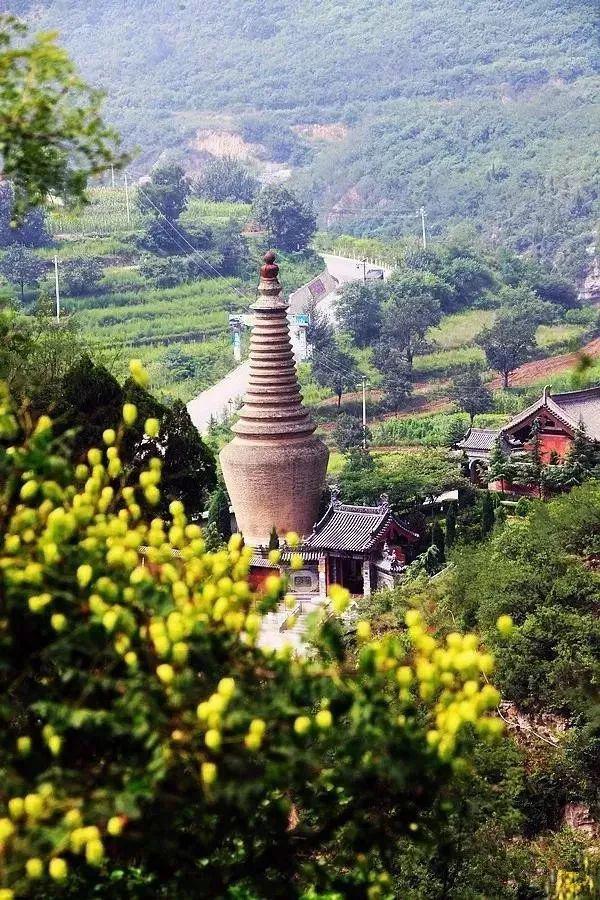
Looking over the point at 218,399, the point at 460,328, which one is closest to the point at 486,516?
the point at 218,399

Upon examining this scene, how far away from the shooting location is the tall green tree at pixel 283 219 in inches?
2638

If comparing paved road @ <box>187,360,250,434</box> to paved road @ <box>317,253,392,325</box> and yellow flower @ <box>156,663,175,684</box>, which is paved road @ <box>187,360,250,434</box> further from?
yellow flower @ <box>156,663,175,684</box>

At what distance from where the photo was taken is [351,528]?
74.5 ft

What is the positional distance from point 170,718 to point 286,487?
1763 centimetres

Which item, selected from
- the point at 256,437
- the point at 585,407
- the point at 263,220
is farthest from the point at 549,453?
the point at 263,220

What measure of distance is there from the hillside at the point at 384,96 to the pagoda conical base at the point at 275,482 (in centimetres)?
6140

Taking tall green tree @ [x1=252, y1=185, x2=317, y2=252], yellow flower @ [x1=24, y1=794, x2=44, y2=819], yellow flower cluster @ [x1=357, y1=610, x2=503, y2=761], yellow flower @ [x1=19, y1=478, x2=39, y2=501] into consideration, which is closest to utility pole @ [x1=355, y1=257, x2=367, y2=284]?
tall green tree @ [x1=252, y1=185, x2=317, y2=252]

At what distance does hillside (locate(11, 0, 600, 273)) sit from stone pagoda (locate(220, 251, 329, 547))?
61074 millimetres

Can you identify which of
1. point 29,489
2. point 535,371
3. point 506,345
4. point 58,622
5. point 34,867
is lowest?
point 535,371

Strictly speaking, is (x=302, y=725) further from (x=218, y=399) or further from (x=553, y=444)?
(x=218, y=399)

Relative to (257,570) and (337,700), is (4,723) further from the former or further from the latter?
(257,570)

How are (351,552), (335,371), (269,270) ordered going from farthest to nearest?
(335,371), (269,270), (351,552)

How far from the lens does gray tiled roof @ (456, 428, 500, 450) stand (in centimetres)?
2691

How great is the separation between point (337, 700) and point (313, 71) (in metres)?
129
